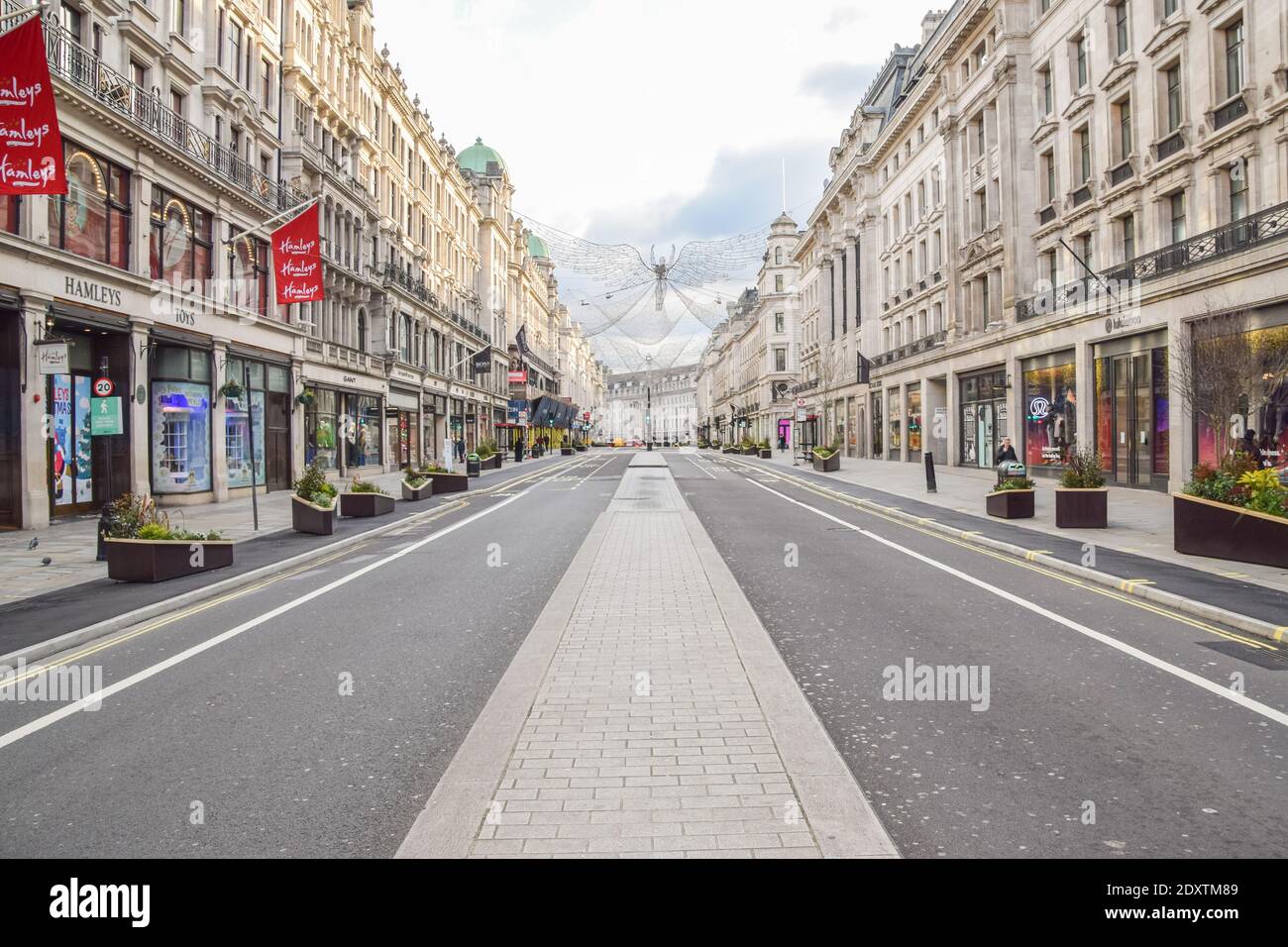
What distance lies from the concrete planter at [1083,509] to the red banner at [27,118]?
18.4m

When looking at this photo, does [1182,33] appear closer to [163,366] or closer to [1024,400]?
[1024,400]

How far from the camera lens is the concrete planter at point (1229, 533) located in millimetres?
11055

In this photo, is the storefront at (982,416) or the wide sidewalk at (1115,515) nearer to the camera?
the wide sidewalk at (1115,515)

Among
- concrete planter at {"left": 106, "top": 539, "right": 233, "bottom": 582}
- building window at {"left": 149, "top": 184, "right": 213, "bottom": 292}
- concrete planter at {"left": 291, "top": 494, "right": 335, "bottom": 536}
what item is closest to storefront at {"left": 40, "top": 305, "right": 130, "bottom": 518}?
building window at {"left": 149, "top": 184, "right": 213, "bottom": 292}

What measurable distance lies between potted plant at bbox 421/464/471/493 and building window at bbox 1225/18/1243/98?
2590 centimetres

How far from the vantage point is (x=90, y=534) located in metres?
16.8

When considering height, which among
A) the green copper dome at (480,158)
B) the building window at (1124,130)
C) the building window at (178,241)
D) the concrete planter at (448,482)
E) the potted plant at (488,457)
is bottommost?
the concrete planter at (448,482)

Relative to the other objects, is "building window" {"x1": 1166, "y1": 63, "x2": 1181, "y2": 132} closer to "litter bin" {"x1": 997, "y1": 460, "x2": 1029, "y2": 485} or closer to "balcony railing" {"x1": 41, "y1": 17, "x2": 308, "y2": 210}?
"litter bin" {"x1": 997, "y1": 460, "x2": 1029, "y2": 485}

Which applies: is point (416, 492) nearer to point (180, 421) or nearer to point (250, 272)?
point (180, 421)

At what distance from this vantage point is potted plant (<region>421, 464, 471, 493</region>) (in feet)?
91.8

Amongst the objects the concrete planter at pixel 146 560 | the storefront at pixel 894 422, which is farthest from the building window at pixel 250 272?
the storefront at pixel 894 422

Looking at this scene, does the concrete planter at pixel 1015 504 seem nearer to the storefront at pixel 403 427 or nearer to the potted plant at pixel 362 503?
the potted plant at pixel 362 503
